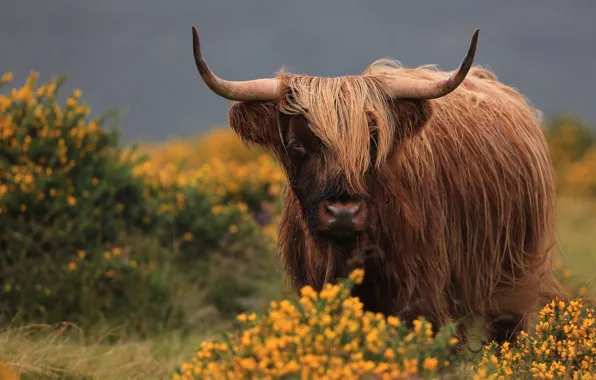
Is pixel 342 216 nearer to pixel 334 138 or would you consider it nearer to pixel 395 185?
pixel 334 138

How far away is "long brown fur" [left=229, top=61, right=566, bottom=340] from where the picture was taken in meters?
4.77

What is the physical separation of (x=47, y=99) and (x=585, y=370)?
18.4 feet

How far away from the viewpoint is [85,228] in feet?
25.3

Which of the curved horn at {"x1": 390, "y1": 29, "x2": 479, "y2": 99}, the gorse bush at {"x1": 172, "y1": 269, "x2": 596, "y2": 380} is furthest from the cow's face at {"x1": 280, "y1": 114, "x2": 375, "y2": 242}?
the gorse bush at {"x1": 172, "y1": 269, "x2": 596, "y2": 380}

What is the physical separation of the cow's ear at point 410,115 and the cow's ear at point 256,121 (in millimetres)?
677

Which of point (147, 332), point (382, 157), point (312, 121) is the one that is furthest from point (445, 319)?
point (147, 332)

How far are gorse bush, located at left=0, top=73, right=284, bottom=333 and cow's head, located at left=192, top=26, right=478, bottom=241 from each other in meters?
2.96

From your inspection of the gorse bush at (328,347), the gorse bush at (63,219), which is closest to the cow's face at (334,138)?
the gorse bush at (328,347)

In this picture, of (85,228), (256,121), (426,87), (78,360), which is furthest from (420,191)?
(85,228)

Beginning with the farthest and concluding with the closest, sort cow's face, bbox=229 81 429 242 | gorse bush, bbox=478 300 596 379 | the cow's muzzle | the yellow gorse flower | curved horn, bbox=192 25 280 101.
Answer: curved horn, bbox=192 25 280 101 < cow's face, bbox=229 81 429 242 < the cow's muzzle < gorse bush, bbox=478 300 596 379 < the yellow gorse flower

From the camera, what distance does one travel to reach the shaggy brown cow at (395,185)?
15.4 ft

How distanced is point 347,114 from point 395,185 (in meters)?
0.48

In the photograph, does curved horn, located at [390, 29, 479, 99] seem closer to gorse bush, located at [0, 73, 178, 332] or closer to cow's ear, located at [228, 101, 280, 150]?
cow's ear, located at [228, 101, 280, 150]

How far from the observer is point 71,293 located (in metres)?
7.45
